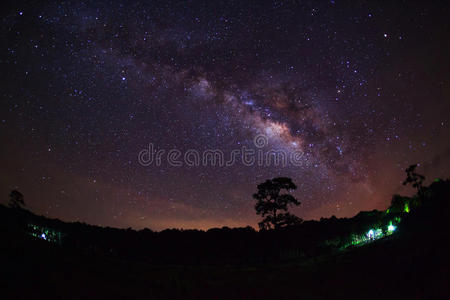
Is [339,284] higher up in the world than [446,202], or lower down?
lower down

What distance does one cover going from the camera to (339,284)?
19234 millimetres

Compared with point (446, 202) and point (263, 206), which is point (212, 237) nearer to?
point (263, 206)

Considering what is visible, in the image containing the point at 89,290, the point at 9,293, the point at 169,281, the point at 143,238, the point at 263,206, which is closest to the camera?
the point at 9,293

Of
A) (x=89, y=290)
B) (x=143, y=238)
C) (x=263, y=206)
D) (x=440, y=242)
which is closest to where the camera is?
(x=89, y=290)

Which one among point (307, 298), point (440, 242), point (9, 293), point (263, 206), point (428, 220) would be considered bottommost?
point (307, 298)

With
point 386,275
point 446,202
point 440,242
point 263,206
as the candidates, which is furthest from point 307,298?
point 263,206

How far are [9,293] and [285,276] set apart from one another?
16335 mm

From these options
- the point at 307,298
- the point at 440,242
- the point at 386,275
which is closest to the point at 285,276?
the point at 307,298

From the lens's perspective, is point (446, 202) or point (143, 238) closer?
point (446, 202)

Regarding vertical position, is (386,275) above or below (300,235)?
below

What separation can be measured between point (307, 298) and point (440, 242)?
871 cm

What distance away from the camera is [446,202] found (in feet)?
71.3

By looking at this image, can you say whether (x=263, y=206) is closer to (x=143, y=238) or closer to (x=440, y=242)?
(x=143, y=238)

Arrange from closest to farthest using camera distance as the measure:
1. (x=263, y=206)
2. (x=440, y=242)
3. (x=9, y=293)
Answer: (x=9, y=293) → (x=440, y=242) → (x=263, y=206)
